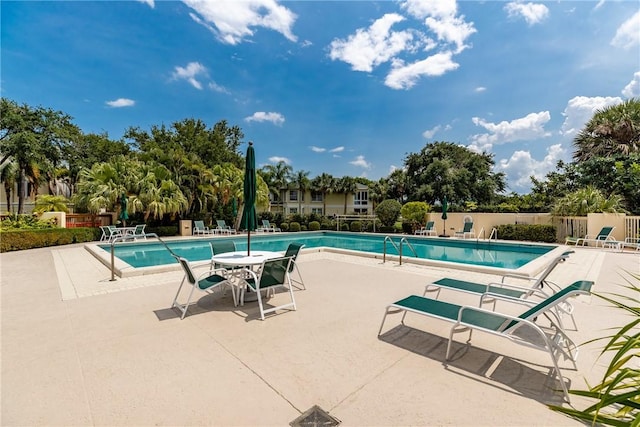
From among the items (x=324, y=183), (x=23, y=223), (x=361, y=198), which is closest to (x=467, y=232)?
(x=23, y=223)

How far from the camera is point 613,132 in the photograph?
17.3m

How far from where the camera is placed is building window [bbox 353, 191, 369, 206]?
40.9m

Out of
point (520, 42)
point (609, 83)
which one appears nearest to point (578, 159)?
point (609, 83)

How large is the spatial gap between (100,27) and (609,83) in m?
25.9

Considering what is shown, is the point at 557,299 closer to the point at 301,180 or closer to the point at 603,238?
the point at 603,238

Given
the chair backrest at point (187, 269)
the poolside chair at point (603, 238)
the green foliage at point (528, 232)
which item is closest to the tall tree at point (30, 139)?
the chair backrest at point (187, 269)

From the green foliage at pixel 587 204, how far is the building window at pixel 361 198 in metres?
27.0

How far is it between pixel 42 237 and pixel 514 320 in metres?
16.2

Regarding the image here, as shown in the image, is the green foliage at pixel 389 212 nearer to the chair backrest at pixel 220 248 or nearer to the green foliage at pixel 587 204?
the green foliage at pixel 587 204

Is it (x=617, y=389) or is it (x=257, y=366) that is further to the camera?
(x=257, y=366)

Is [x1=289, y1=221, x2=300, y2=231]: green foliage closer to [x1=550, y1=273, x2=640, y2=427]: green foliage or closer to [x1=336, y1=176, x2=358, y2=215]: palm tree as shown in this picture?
[x1=336, y1=176, x2=358, y2=215]: palm tree

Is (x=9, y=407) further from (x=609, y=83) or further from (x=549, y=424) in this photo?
(x=609, y=83)

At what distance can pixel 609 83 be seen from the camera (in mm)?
16750

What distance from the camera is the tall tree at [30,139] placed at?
17953mm
